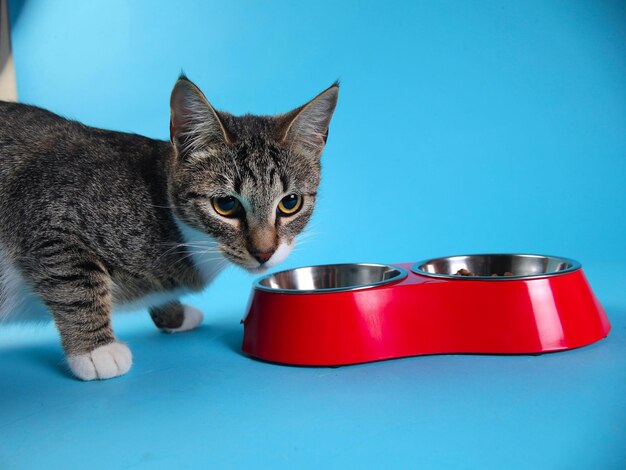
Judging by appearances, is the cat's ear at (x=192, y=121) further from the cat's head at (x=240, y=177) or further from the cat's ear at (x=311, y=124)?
the cat's ear at (x=311, y=124)

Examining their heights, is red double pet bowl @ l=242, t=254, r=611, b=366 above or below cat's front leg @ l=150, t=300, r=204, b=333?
above

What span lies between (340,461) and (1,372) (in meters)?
1.02

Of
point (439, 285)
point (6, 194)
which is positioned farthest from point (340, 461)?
point (6, 194)

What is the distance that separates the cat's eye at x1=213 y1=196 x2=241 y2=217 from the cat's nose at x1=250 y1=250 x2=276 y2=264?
107 millimetres

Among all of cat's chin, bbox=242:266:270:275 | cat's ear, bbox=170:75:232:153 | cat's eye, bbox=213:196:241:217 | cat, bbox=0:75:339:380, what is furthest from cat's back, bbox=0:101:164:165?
cat's chin, bbox=242:266:270:275

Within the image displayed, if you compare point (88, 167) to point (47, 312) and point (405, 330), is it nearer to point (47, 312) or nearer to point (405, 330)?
point (47, 312)

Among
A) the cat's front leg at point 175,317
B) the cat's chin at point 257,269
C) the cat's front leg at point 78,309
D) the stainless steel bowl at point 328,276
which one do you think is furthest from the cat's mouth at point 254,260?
the cat's front leg at point 175,317

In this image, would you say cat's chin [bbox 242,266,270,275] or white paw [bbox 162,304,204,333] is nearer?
cat's chin [bbox 242,266,270,275]

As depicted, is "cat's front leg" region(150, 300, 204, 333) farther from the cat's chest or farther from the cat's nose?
the cat's nose

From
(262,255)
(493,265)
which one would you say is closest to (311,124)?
(262,255)

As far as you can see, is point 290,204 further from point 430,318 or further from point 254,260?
point 430,318

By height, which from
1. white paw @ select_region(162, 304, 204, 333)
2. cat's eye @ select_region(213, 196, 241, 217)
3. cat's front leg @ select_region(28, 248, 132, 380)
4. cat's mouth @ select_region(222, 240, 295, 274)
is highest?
cat's eye @ select_region(213, 196, 241, 217)

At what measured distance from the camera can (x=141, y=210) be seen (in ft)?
4.79

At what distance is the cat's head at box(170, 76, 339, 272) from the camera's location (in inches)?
Answer: 53.2
